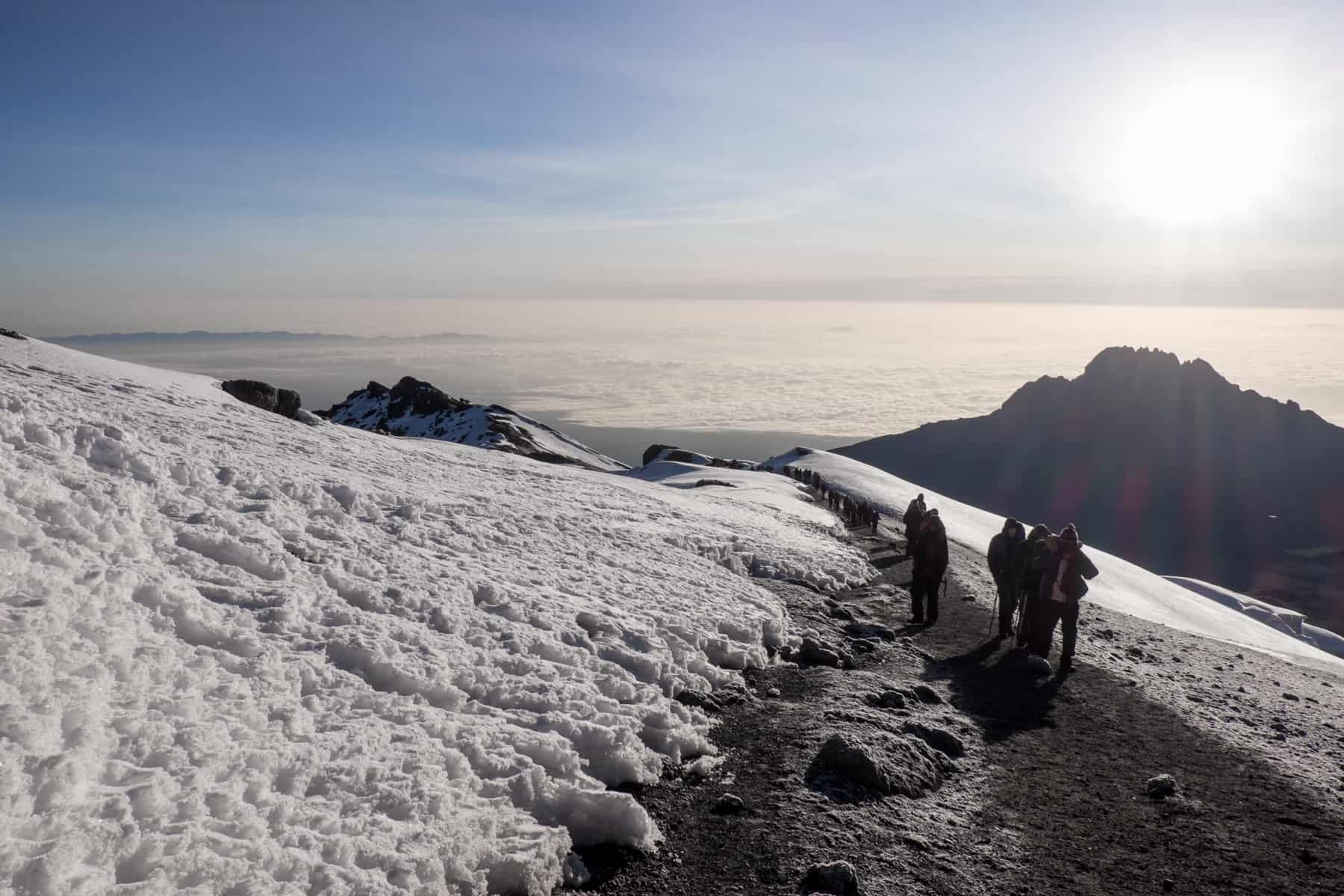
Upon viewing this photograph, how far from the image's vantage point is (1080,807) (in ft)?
28.0

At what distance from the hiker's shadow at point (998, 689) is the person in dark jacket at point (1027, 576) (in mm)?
528

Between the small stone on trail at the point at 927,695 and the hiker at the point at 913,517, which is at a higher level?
the hiker at the point at 913,517

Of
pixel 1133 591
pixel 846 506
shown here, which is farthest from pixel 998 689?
pixel 846 506

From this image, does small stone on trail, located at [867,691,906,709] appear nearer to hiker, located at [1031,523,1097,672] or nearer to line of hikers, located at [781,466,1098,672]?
line of hikers, located at [781,466,1098,672]

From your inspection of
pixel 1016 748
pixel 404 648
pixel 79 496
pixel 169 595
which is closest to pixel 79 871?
pixel 169 595

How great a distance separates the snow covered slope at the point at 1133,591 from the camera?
3284cm

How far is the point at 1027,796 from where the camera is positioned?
875 centimetres

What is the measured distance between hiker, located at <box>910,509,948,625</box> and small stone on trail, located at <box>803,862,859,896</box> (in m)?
12.4

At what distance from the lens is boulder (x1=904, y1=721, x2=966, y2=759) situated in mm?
9930

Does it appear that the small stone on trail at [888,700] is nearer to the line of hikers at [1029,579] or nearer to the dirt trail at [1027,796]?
the dirt trail at [1027,796]

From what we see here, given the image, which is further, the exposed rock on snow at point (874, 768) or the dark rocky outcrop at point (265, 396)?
the dark rocky outcrop at point (265, 396)

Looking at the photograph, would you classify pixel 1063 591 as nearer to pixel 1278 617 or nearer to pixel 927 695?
pixel 927 695

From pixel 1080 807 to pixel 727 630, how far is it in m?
6.72

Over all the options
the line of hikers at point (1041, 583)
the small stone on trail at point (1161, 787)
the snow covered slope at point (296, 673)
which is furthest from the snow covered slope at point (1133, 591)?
the snow covered slope at point (296, 673)
